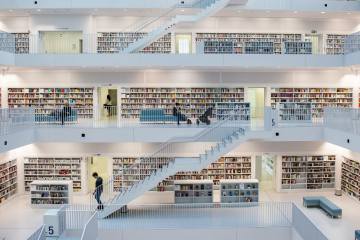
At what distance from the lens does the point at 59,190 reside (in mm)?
14883

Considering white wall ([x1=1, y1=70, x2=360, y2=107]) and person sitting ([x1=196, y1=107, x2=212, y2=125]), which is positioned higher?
white wall ([x1=1, y1=70, x2=360, y2=107])

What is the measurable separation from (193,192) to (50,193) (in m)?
4.61

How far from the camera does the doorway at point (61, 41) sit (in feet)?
60.4

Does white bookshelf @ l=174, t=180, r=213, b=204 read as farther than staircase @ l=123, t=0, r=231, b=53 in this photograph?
No

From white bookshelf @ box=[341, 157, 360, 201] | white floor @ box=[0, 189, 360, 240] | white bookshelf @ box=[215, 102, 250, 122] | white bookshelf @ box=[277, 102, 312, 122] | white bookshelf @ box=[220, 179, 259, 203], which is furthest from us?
white bookshelf @ box=[341, 157, 360, 201]

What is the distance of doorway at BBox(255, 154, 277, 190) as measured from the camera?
1742 cm

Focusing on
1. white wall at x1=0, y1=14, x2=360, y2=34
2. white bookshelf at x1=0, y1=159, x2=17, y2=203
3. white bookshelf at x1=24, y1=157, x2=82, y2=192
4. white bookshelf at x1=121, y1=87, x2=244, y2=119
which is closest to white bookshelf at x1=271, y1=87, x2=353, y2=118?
white bookshelf at x1=121, y1=87, x2=244, y2=119

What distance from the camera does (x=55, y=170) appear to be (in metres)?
16.6

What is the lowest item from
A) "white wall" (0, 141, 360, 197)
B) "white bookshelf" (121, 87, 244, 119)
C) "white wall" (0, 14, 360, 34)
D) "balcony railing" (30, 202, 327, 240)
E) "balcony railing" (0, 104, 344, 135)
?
"balcony railing" (30, 202, 327, 240)

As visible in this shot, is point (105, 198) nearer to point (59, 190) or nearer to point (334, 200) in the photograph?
point (59, 190)

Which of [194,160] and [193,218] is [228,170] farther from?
[193,218]

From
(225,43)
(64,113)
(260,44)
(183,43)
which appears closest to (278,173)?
(260,44)

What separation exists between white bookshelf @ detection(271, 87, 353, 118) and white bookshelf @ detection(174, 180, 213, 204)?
4972mm

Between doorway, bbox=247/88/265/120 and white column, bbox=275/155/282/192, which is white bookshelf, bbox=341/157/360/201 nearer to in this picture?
white column, bbox=275/155/282/192
